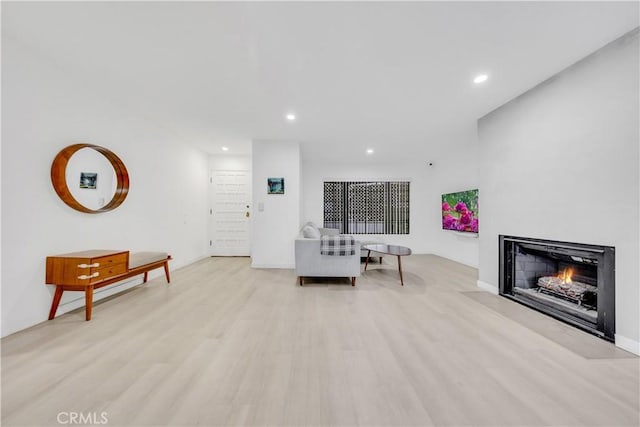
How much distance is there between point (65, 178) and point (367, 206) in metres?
6.07

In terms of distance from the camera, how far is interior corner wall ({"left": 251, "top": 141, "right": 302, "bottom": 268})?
15.7 feet

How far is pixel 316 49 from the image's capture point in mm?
2117

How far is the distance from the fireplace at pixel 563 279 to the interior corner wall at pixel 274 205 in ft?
11.5

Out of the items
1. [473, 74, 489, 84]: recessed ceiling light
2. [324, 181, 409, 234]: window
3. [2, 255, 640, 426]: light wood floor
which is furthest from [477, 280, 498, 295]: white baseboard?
[324, 181, 409, 234]: window

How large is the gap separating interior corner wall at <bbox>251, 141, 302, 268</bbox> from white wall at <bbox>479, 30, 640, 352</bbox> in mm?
3376

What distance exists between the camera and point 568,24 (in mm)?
1833

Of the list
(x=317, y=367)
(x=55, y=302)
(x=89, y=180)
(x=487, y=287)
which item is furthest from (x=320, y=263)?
(x=89, y=180)

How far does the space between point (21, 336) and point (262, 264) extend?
310 cm

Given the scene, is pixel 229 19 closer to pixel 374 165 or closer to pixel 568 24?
pixel 568 24

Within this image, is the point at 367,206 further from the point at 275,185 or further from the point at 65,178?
the point at 65,178

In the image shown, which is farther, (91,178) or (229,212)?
(229,212)

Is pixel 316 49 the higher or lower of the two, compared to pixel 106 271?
higher

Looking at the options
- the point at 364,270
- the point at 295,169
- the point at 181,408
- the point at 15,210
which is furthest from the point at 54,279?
the point at 364,270

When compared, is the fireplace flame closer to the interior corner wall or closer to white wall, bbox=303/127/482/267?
white wall, bbox=303/127/482/267
